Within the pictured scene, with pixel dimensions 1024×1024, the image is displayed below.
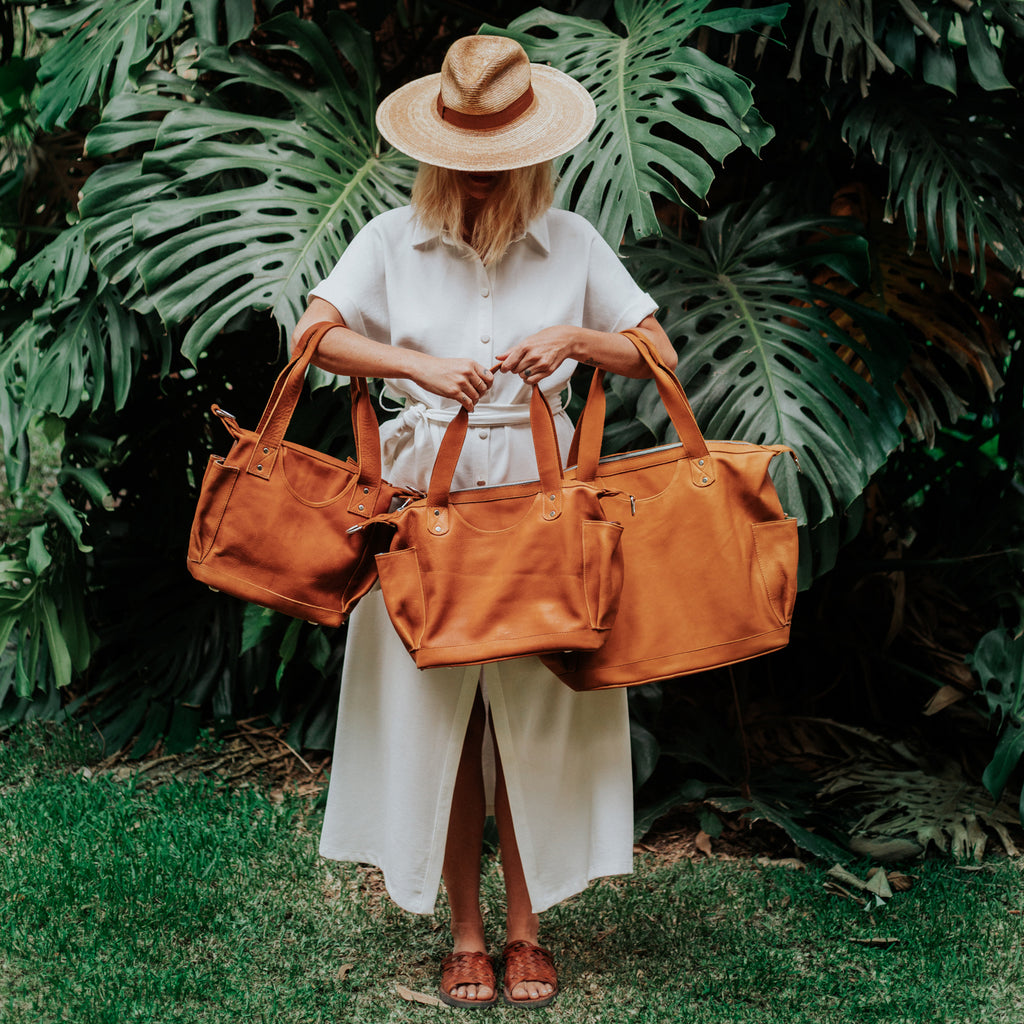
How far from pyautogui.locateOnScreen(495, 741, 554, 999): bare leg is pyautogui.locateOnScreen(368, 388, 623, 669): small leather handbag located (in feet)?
1.32

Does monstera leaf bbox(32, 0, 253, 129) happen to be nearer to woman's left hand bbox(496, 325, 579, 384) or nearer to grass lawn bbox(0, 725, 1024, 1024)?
woman's left hand bbox(496, 325, 579, 384)

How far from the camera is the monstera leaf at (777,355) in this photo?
247 cm

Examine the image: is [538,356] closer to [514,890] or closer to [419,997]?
[514,890]

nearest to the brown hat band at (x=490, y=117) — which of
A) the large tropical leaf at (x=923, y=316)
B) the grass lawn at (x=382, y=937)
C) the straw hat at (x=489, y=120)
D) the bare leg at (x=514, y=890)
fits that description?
the straw hat at (x=489, y=120)

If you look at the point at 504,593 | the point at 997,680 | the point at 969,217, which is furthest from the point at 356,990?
the point at 969,217

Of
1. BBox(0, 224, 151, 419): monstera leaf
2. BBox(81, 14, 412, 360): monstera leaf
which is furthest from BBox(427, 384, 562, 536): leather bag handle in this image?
BBox(0, 224, 151, 419): monstera leaf

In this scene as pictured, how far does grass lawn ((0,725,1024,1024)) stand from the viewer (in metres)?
2.13

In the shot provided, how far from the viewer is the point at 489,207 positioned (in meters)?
1.84

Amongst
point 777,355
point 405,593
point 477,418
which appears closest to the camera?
point 405,593

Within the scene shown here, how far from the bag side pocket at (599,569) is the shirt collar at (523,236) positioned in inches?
19.2

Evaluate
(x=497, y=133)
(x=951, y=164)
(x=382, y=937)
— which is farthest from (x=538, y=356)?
(x=951, y=164)

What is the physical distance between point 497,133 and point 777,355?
1.04 meters

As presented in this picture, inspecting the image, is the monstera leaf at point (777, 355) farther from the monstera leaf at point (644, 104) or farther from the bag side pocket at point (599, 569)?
the bag side pocket at point (599, 569)

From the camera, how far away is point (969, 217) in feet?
8.98
